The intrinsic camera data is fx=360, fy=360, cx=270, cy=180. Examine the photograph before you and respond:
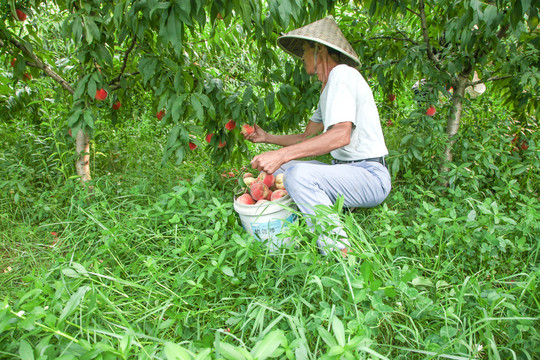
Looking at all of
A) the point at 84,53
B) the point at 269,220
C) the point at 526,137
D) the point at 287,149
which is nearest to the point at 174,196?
the point at 269,220

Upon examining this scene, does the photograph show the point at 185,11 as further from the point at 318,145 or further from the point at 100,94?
the point at 100,94

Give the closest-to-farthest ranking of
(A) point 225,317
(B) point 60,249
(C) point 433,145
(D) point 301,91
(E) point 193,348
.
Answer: (E) point 193,348 → (A) point 225,317 → (B) point 60,249 → (C) point 433,145 → (D) point 301,91

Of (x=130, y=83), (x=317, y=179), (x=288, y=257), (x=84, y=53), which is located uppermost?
(x=84, y=53)

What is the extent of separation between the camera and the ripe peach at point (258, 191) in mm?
1931

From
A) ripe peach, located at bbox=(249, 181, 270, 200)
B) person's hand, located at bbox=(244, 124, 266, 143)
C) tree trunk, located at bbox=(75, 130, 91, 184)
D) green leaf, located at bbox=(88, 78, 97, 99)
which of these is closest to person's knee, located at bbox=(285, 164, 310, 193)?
ripe peach, located at bbox=(249, 181, 270, 200)

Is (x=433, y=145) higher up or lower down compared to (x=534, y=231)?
higher up

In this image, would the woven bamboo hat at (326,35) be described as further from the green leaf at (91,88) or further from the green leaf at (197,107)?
the green leaf at (91,88)

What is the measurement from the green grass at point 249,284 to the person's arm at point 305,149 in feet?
0.86

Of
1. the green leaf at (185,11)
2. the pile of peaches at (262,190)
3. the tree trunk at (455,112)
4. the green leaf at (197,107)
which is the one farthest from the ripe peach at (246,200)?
the tree trunk at (455,112)

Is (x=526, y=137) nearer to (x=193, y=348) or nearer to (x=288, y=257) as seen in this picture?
(x=288, y=257)

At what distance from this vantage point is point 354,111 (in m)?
1.83

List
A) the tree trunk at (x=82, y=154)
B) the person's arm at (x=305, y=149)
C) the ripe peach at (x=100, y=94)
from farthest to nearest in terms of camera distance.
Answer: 1. the tree trunk at (x=82, y=154)
2. the ripe peach at (x=100, y=94)
3. the person's arm at (x=305, y=149)

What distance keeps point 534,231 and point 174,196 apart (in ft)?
5.72

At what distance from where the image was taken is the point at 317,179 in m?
1.75
